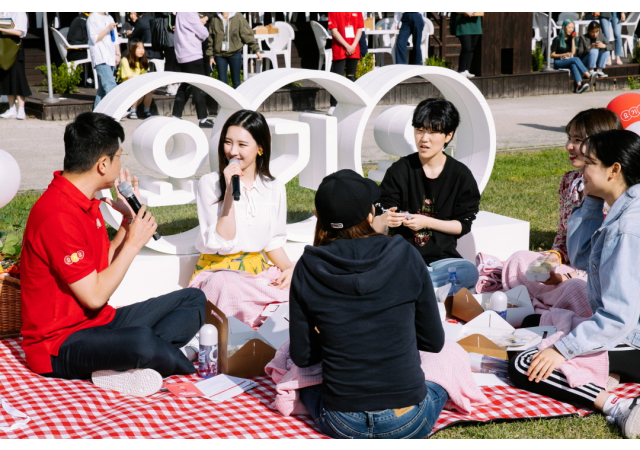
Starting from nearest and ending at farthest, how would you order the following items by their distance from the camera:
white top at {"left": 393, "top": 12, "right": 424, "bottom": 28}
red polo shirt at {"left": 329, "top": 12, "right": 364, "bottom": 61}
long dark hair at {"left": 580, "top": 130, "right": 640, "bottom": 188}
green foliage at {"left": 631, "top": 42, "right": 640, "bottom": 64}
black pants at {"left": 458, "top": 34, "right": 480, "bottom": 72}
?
1. long dark hair at {"left": 580, "top": 130, "right": 640, "bottom": 188}
2. red polo shirt at {"left": 329, "top": 12, "right": 364, "bottom": 61}
3. black pants at {"left": 458, "top": 34, "right": 480, "bottom": 72}
4. white top at {"left": 393, "top": 12, "right": 424, "bottom": 28}
5. green foliage at {"left": 631, "top": 42, "right": 640, "bottom": 64}

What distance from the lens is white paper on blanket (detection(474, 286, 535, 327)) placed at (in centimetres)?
441

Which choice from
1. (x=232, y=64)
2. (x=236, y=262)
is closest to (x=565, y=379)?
(x=236, y=262)

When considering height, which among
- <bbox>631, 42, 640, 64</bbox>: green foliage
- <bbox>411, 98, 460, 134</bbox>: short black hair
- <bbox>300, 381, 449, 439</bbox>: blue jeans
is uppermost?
<bbox>631, 42, 640, 64</bbox>: green foliage

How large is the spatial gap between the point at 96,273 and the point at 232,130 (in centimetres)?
134

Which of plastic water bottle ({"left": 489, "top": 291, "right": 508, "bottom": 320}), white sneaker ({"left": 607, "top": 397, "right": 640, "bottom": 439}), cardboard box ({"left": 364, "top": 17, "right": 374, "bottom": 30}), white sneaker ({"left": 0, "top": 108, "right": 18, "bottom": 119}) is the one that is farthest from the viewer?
cardboard box ({"left": 364, "top": 17, "right": 374, "bottom": 30})

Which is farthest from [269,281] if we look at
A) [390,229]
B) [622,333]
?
[622,333]

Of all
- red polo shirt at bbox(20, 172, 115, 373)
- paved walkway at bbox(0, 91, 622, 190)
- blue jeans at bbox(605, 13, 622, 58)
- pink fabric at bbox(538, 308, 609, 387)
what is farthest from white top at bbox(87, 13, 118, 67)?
blue jeans at bbox(605, 13, 622, 58)

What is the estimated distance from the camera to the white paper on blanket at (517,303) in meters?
4.41

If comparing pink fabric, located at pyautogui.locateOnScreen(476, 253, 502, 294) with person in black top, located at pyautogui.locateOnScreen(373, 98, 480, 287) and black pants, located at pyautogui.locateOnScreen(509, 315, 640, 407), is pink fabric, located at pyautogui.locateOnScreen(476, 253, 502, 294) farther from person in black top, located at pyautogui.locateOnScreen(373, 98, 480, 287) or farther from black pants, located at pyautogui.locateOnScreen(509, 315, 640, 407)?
black pants, located at pyautogui.locateOnScreen(509, 315, 640, 407)

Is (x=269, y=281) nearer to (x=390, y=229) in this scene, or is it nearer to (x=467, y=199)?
(x=390, y=229)

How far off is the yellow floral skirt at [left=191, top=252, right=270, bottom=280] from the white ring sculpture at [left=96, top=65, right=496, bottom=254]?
1.47ft

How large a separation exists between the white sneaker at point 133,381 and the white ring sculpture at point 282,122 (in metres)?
1.42

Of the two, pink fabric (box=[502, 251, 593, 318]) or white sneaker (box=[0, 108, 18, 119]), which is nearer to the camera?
pink fabric (box=[502, 251, 593, 318])

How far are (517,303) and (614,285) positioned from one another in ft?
4.42
